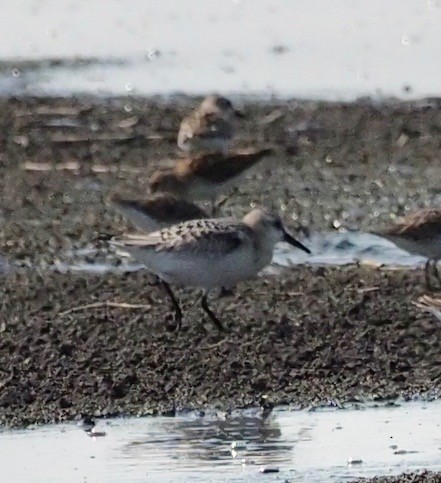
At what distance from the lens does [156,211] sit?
1195 centimetres

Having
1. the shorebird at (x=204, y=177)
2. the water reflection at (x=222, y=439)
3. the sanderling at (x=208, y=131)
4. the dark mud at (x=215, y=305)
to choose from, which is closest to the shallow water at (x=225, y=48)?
the dark mud at (x=215, y=305)

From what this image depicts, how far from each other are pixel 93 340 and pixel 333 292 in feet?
5.70

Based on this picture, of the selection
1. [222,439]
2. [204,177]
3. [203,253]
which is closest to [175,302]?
[203,253]

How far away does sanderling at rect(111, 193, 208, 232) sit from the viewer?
1193cm

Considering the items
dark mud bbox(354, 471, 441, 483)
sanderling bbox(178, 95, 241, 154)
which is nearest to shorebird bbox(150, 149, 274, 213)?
sanderling bbox(178, 95, 241, 154)

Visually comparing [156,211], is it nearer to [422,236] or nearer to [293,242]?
[293,242]

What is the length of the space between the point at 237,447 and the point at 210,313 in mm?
2269

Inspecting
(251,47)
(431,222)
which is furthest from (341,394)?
(251,47)

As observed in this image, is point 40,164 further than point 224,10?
No

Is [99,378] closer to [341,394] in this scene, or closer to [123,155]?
[341,394]

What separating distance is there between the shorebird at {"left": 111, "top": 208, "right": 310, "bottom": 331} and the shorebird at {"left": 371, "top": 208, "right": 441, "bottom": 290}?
3.71 feet

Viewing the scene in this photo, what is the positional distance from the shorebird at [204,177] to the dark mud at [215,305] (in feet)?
1.20

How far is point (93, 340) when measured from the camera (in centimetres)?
1024

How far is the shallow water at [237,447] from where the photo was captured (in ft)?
25.5
